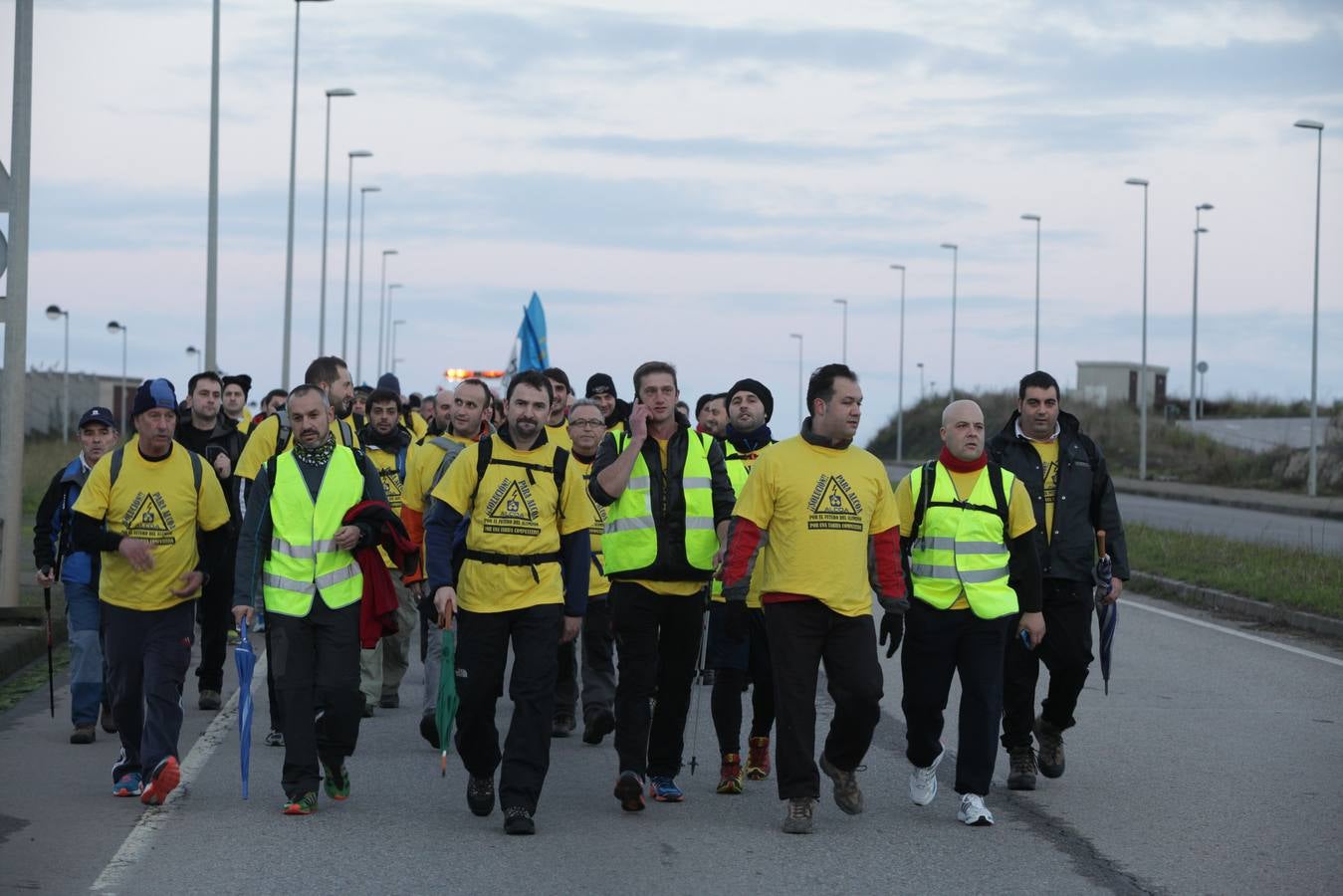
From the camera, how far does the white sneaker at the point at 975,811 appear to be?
852cm

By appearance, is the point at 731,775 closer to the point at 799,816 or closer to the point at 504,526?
the point at 799,816

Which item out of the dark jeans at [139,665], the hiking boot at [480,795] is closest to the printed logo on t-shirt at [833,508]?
the hiking boot at [480,795]

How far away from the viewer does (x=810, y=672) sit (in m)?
8.52

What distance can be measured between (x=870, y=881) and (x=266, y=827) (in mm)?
2644

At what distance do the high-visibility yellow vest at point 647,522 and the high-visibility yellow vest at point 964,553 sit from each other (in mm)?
970

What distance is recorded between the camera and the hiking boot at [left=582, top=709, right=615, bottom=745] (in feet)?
36.0

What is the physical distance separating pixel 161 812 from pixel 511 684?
1656 mm

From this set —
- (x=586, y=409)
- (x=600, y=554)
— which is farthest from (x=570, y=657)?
(x=586, y=409)

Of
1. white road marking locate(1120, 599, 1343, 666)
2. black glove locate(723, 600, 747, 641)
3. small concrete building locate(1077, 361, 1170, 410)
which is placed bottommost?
white road marking locate(1120, 599, 1343, 666)

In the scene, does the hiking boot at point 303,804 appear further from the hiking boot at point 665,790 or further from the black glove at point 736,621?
the black glove at point 736,621

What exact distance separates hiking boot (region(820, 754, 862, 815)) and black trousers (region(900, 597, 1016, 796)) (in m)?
0.40

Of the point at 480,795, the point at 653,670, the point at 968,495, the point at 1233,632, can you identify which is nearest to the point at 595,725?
the point at 653,670

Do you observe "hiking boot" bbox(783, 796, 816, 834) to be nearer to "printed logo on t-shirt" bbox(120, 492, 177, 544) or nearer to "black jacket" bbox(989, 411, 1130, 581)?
"black jacket" bbox(989, 411, 1130, 581)

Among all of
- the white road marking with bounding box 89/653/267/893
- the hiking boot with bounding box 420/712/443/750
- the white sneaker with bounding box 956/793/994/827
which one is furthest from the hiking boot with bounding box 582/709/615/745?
the white sneaker with bounding box 956/793/994/827
